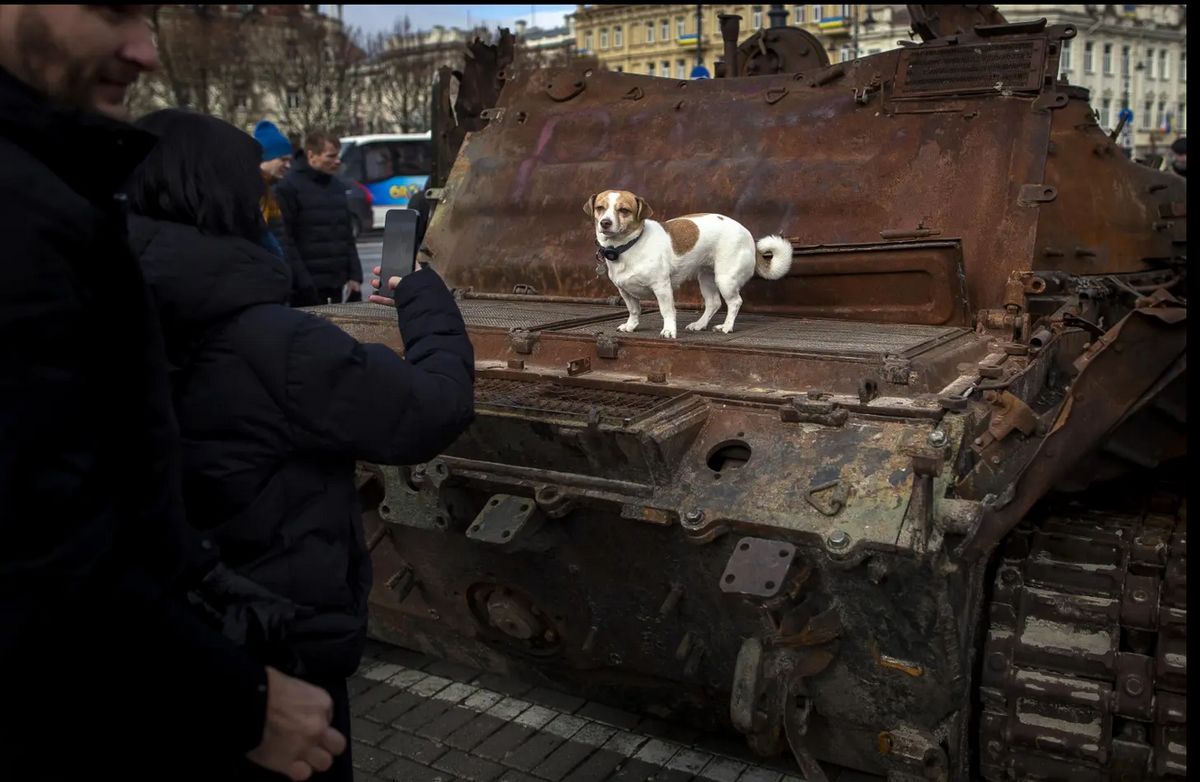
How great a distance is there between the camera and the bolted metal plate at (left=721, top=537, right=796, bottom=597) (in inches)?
107

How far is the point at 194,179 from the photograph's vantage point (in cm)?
204

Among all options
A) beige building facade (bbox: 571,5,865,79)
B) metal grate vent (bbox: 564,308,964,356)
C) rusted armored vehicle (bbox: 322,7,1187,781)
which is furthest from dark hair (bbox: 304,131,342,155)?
beige building facade (bbox: 571,5,865,79)

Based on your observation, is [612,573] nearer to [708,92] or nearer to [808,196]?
[808,196]

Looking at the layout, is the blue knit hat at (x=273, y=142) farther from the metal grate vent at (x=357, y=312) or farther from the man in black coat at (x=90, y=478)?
the man in black coat at (x=90, y=478)

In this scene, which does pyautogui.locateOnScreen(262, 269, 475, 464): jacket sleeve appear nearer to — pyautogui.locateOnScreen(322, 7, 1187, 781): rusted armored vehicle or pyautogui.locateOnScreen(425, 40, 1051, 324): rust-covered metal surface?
pyautogui.locateOnScreen(322, 7, 1187, 781): rusted armored vehicle

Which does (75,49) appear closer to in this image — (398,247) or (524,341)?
(398,247)

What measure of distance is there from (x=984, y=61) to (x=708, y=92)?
1.21 metres

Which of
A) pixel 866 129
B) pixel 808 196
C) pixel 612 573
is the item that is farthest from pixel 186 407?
pixel 866 129

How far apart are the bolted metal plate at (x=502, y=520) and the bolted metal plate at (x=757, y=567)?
0.60 meters

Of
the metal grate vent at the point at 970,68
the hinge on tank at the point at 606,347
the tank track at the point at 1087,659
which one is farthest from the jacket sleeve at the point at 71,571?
the metal grate vent at the point at 970,68

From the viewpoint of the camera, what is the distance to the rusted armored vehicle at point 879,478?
2951 mm

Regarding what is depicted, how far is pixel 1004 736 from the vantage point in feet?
10.4

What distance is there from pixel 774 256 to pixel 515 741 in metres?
1.95

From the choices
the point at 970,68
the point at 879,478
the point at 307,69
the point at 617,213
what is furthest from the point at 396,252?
the point at 307,69
